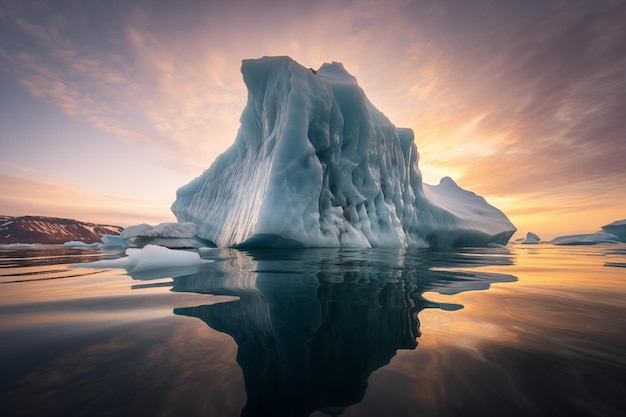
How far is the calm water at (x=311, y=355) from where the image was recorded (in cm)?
67

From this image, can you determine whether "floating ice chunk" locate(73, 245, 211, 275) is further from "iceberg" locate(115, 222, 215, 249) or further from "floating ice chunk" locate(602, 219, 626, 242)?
"floating ice chunk" locate(602, 219, 626, 242)

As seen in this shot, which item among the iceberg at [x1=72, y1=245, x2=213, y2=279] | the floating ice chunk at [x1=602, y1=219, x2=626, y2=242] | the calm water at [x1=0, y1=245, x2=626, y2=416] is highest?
the floating ice chunk at [x1=602, y1=219, x2=626, y2=242]

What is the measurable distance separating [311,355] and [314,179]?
845 centimetres

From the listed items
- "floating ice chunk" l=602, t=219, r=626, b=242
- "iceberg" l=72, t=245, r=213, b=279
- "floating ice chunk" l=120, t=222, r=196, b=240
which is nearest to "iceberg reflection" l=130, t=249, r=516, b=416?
"iceberg" l=72, t=245, r=213, b=279

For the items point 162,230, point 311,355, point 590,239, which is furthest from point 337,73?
point 590,239

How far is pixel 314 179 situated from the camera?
9.28 metres

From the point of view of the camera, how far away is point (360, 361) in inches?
36.2

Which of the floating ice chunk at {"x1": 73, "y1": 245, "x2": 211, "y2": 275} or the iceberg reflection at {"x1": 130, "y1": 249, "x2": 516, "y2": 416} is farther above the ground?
the floating ice chunk at {"x1": 73, "y1": 245, "x2": 211, "y2": 275}

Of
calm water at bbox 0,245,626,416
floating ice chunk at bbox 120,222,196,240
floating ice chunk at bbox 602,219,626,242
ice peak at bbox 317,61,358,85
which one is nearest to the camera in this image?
calm water at bbox 0,245,626,416

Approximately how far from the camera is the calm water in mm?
673

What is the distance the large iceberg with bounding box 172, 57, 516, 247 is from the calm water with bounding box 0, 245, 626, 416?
6.72 metres

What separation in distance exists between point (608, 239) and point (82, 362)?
4369 cm

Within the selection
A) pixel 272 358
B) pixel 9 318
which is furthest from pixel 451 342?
pixel 9 318

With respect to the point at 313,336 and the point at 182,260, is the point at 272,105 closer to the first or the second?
the point at 182,260
